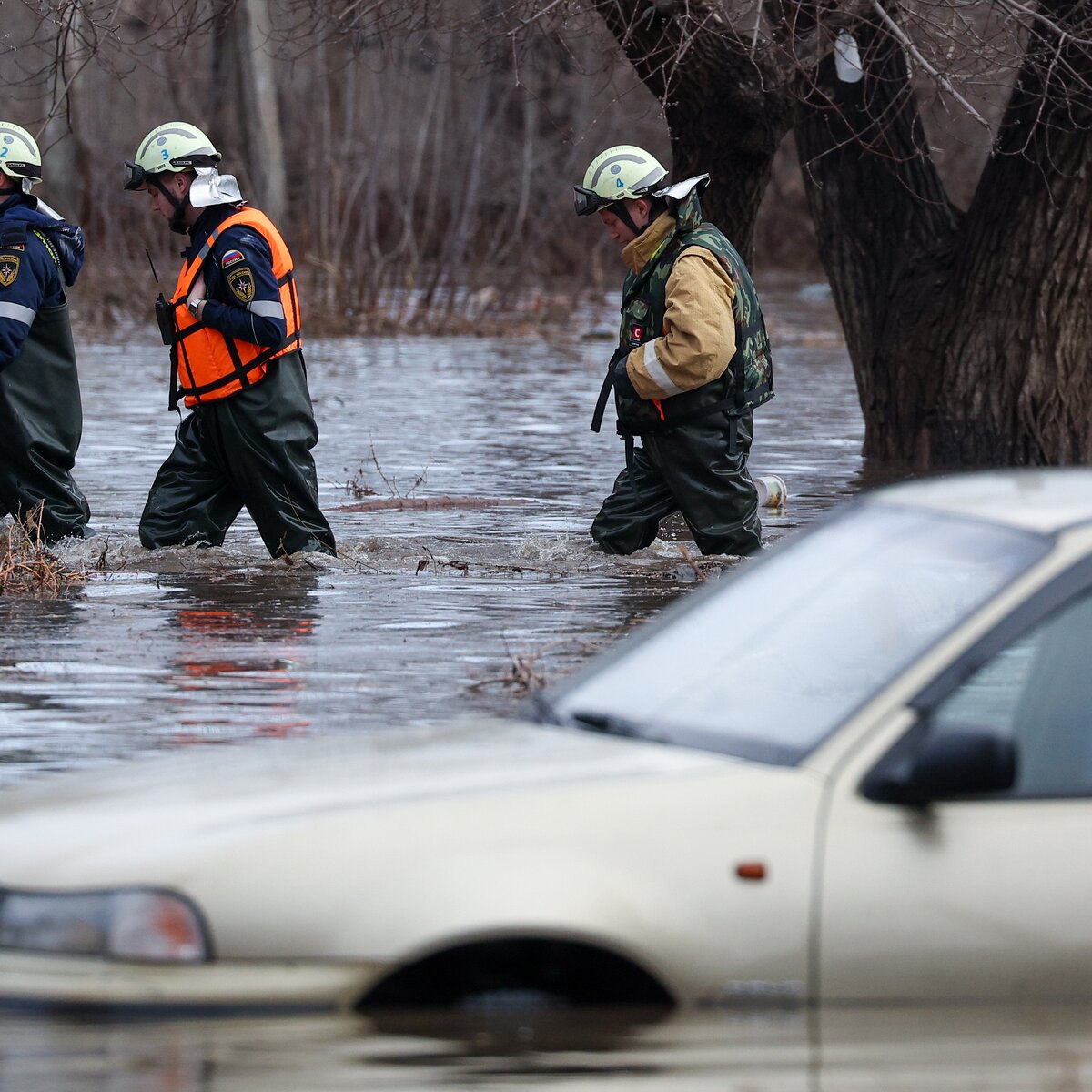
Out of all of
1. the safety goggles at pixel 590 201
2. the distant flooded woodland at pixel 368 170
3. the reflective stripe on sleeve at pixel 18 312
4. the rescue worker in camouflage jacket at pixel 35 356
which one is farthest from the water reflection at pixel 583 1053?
the distant flooded woodland at pixel 368 170

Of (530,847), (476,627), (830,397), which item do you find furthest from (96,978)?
(830,397)

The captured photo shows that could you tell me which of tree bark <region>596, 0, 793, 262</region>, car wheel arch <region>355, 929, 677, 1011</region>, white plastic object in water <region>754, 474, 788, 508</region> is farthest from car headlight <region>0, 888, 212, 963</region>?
white plastic object in water <region>754, 474, 788, 508</region>

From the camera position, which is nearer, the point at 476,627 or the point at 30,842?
the point at 30,842

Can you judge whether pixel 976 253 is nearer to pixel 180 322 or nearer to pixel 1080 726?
pixel 180 322

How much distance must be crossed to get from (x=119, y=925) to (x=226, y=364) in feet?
19.5

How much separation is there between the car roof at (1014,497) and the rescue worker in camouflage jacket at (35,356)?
6.18 m

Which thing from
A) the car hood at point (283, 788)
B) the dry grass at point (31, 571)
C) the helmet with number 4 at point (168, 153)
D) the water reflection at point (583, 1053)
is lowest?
the dry grass at point (31, 571)

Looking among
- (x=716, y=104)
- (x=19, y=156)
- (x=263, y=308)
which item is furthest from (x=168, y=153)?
(x=716, y=104)

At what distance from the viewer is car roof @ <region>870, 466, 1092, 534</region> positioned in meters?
4.11

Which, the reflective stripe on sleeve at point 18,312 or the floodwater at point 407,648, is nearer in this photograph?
the floodwater at point 407,648

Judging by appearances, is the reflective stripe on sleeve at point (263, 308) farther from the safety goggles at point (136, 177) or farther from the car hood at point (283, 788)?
the car hood at point (283, 788)

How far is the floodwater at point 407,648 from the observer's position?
373 centimetres

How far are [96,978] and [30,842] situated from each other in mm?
329

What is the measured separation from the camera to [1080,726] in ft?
13.2
